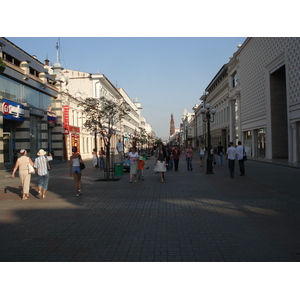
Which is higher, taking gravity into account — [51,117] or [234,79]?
[234,79]

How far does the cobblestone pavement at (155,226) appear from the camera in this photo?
488 centimetres

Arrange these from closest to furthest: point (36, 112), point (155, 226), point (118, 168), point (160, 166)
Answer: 1. point (155, 226)
2. point (160, 166)
3. point (118, 168)
4. point (36, 112)

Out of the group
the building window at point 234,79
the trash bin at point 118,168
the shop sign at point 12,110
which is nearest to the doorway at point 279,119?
the building window at point 234,79

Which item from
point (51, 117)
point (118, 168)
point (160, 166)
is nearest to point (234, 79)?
point (51, 117)

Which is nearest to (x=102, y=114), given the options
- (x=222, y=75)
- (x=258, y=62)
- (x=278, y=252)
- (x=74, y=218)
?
(x=74, y=218)

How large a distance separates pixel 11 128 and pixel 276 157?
2378 centimetres

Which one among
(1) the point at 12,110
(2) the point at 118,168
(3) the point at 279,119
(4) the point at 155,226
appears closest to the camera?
(4) the point at 155,226

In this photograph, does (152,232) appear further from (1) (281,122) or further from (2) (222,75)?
Result: (2) (222,75)

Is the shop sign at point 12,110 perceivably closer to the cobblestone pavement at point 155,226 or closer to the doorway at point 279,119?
the cobblestone pavement at point 155,226

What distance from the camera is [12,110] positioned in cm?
2408

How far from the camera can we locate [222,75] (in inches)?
2184

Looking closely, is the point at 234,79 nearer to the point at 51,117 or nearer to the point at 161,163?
the point at 51,117

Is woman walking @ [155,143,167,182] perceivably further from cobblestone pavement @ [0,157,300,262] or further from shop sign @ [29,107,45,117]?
shop sign @ [29,107,45,117]

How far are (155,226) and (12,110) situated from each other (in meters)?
20.8
